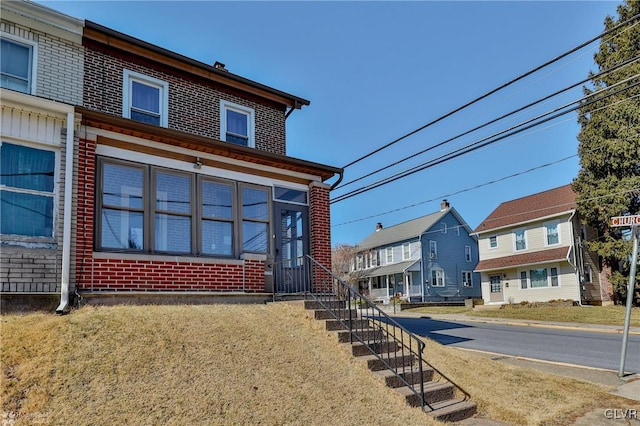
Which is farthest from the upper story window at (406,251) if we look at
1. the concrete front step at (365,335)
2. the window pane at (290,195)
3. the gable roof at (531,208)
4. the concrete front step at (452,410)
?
the concrete front step at (452,410)

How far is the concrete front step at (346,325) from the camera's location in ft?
26.1

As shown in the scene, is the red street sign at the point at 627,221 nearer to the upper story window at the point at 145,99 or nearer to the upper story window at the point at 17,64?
the upper story window at the point at 145,99

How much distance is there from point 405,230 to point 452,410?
1438 inches

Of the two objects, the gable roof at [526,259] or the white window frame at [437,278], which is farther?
the white window frame at [437,278]

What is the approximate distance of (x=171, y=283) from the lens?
9.02 meters

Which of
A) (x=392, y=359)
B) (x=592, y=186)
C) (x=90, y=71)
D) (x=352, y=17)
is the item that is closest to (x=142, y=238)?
(x=90, y=71)

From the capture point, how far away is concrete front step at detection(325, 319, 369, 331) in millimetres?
7965

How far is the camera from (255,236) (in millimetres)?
10594

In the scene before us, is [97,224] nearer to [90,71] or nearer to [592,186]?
[90,71]

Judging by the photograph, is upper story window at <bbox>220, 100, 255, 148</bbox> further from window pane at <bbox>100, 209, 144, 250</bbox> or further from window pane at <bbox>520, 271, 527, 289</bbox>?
window pane at <bbox>520, 271, 527, 289</bbox>

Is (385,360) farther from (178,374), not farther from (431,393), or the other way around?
(178,374)

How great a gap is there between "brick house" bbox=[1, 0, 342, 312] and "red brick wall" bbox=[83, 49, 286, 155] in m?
0.03

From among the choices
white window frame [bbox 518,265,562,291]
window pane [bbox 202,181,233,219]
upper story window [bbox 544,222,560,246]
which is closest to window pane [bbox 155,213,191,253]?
window pane [bbox 202,181,233,219]

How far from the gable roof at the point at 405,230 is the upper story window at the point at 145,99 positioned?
1194 inches
